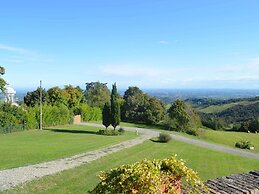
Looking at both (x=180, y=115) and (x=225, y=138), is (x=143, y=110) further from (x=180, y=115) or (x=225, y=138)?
(x=225, y=138)

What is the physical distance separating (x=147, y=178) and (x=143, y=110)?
48043mm

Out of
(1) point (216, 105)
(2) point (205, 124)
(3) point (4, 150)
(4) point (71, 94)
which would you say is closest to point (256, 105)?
(1) point (216, 105)

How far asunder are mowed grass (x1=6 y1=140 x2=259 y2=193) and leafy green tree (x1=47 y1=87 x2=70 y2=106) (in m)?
25.3

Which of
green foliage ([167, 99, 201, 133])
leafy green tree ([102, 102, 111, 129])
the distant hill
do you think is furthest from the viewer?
the distant hill

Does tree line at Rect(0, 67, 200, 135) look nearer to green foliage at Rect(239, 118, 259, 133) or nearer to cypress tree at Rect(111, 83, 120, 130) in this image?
cypress tree at Rect(111, 83, 120, 130)

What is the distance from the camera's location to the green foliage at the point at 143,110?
50.2 metres

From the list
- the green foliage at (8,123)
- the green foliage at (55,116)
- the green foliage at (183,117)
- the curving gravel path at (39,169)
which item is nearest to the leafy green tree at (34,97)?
the green foliage at (55,116)

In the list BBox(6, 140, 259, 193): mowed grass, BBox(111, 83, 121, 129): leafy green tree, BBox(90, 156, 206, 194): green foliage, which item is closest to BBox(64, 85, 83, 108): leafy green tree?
BBox(111, 83, 121, 129): leafy green tree

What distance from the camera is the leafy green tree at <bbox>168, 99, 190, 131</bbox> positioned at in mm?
40781

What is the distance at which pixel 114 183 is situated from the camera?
12.6 ft

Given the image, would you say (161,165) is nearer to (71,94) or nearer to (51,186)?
(51,186)

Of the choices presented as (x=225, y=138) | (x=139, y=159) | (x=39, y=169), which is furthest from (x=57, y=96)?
(x=39, y=169)

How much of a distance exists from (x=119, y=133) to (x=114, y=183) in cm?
2746

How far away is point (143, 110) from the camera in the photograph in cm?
5169
